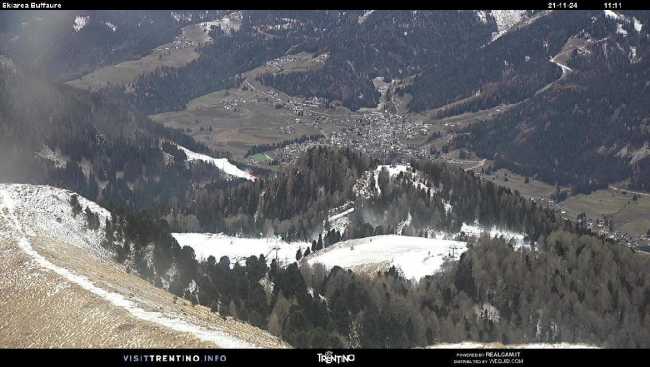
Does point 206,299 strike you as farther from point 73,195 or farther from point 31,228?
point 73,195
